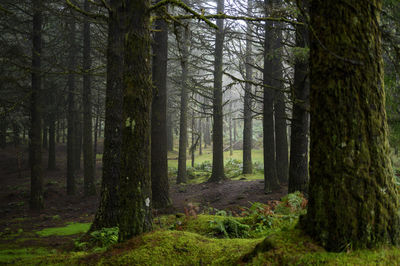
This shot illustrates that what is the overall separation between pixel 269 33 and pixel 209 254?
→ 34.4ft

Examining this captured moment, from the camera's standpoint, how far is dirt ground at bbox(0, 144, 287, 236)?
10203 millimetres

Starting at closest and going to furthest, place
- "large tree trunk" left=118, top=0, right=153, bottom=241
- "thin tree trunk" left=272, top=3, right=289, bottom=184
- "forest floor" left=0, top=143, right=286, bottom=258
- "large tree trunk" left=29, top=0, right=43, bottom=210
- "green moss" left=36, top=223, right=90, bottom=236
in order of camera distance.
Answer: "large tree trunk" left=118, top=0, right=153, bottom=241, "green moss" left=36, top=223, right=90, bottom=236, "forest floor" left=0, top=143, right=286, bottom=258, "thin tree trunk" left=272, top=3, right=289, bottom=184, "large tree trunk" left=29, top=0, right=43, bottom=210

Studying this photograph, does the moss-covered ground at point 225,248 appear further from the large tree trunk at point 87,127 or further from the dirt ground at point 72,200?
the large tree trunk at point 87,127

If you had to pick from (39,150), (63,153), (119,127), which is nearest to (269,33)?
(119,127)

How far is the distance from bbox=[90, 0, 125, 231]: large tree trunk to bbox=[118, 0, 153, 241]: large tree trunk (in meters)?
2.78

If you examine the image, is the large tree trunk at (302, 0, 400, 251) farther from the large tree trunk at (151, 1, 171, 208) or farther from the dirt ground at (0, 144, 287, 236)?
the large tree trunk at (151, 1, 171, 208)

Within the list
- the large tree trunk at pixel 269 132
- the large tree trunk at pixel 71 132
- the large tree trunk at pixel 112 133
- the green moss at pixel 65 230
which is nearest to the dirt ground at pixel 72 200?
the large tree trunk at pixel 269 132

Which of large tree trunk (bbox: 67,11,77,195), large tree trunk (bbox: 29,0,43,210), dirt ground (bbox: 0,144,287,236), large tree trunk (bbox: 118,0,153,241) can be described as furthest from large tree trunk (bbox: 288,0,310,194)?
large tree trunk (bbox: 67,11,77,195)

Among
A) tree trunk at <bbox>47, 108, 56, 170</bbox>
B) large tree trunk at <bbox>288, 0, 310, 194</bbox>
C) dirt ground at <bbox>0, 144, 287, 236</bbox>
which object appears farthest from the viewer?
tree trunk at <bbox>47, 108, 56, 170</bbox>

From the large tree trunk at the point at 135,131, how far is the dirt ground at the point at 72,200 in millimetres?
5147

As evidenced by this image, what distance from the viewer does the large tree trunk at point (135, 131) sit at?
3.71 meters

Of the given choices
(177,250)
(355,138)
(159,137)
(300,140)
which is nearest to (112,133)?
(159,137)

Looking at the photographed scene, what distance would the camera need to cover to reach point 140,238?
3545 mm

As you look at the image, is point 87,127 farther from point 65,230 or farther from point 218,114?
point 65,230
